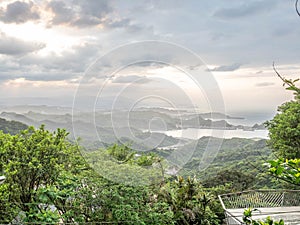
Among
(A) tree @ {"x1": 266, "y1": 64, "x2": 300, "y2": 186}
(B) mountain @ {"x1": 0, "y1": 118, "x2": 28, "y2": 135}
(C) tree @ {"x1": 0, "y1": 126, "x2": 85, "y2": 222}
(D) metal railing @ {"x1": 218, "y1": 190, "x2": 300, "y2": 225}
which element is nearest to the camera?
(C) tree @ {"x1": 0, "y1": 126, "x2": 85, "y2": 222}

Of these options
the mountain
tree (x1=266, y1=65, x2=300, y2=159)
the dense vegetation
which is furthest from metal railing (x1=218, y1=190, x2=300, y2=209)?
the mountain

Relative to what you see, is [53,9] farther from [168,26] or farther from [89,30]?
[168,26]

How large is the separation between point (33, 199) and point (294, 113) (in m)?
4.42

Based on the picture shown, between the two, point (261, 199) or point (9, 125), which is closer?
point (261, 199)

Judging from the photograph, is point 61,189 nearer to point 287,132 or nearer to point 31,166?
point 31,166

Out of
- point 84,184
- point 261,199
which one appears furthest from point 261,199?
point 84,184

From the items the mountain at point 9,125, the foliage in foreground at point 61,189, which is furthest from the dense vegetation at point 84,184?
the mountain at point 9,125

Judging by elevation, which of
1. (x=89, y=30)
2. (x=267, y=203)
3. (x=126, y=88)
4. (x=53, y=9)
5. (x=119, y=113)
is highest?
(x=53, y=9)

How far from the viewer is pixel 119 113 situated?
130 inches

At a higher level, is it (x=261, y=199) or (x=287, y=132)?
(x=287, y=132)

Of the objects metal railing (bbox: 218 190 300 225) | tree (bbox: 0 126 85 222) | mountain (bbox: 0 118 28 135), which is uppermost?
mountain (bbox: 0 118 28 135)

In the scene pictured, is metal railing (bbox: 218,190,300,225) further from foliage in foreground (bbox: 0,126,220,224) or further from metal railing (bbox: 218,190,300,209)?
foliage in foreground (bbox: 0,126,220,224)

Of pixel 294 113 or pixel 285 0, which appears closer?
pixel 285 0

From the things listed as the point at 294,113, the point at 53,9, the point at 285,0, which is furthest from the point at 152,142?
the point at 294,113
